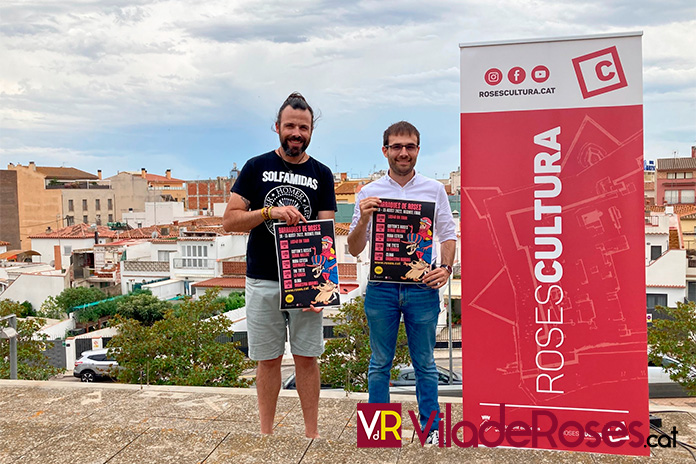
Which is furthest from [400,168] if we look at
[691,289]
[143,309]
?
[691,289]

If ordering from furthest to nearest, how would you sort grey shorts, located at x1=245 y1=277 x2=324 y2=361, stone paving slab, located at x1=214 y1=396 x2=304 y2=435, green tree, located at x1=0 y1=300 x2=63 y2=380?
green tree, located at x1=0 y1=300 x2=63 y2=380 → stone paving slab, located at x1=214 y1=396 x2=304 y2=435 → grey shorts, located at x1=245 y1=277 x2=324 y2=361

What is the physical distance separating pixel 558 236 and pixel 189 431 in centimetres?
242

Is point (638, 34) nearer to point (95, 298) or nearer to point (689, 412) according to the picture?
point (689, 412)

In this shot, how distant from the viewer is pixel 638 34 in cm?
320

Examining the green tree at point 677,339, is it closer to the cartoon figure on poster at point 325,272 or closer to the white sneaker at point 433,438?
the white sneaker at point 433,438

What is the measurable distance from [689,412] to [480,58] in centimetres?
279

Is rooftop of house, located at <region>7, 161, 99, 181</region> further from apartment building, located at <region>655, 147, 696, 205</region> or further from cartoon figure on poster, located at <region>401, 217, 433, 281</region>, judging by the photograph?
cartoon figure on poster, located at <region>401, 217, 433, 281</region>

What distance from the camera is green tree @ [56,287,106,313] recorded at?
3194cm

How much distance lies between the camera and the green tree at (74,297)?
31.9m

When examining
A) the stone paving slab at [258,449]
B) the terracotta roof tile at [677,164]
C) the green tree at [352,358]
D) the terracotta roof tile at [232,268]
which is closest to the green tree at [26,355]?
the green tree at [352,358]

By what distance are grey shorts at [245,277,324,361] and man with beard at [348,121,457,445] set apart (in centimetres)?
35

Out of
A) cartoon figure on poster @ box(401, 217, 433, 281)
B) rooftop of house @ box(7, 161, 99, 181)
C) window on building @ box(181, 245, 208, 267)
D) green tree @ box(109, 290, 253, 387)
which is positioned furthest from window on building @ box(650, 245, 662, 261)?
rooftop of house @ box(7, 161, 99, 181)

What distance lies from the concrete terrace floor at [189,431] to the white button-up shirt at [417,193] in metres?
1.21

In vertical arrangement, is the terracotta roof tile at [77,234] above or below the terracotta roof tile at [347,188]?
below
